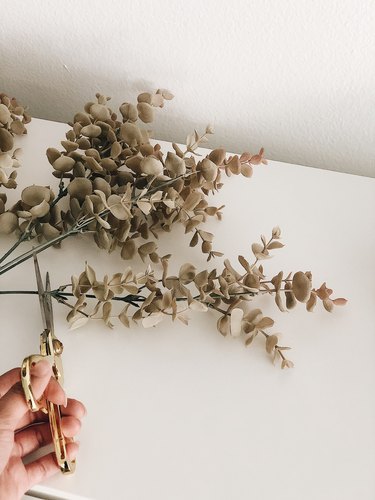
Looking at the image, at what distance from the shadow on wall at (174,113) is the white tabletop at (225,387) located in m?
0.16

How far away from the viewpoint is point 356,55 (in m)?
0.81

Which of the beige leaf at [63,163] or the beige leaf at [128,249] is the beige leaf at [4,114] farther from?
the beige leaf at [128,249]

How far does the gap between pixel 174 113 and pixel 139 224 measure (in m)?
0.25

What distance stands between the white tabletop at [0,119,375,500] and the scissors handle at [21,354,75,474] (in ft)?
0.07

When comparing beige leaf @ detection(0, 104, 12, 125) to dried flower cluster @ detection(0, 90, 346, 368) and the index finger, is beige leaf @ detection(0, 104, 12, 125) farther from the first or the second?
the index finger

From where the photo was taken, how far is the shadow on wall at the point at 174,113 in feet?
2.90

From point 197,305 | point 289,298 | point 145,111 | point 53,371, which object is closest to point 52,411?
point 53,371

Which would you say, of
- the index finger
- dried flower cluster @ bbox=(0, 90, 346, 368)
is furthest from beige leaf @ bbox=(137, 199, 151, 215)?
the index finger

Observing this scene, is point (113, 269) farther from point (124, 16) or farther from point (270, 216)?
point (124, 16)

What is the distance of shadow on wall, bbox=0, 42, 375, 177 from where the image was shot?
2.90 ft

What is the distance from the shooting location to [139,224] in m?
0.74

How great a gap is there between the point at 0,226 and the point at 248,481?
1.31 ft

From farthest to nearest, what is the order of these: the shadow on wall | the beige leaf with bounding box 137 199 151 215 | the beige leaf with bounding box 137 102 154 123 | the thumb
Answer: the shadow on wall
the beige leaf with bounding box 137 102 154 123
the beige leaf with bounding box 137 199 151 215
the thumb

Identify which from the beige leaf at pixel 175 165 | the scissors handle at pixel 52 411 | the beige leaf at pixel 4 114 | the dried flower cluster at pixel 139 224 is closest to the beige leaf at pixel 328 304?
the dried flower cluster at pixel 139 224
